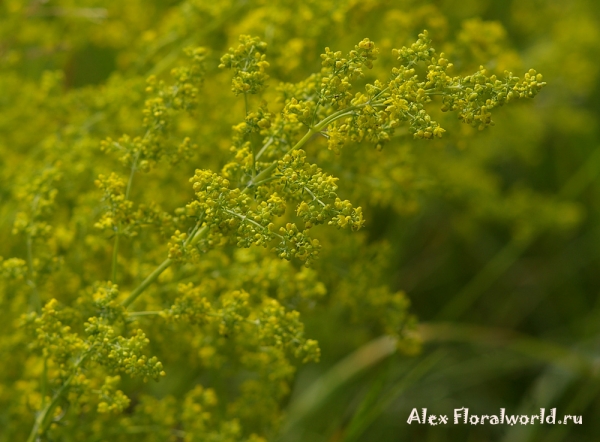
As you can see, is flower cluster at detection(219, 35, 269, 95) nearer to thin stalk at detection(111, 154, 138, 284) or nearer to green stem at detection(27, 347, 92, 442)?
thin stalk at detection(111, 154, 138, 284)

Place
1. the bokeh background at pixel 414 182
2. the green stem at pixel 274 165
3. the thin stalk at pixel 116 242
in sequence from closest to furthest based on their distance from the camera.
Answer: the green stem at pixel 274 165, the thin stalk at pixel 116 242, the bokeh background at pixel 414 182

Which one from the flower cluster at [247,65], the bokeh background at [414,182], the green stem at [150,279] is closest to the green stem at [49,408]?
the green stem at [150,279]


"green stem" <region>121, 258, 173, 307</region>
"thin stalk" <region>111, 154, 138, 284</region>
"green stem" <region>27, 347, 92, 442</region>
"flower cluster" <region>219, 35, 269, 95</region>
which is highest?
"flower cluster" <region>219, 35, 269, 95</region>

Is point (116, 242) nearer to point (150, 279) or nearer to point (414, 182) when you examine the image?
point (150, 279)

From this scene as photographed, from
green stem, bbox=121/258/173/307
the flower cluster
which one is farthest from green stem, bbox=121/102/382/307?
the flower cluster

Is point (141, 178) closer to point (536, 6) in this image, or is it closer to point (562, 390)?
point (562, 390)

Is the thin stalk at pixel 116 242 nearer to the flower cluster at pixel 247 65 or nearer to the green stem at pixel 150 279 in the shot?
the green stem at pixel 150 279

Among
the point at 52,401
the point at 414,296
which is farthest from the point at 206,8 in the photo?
the point at 414,296

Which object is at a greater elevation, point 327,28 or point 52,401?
point 327,28
